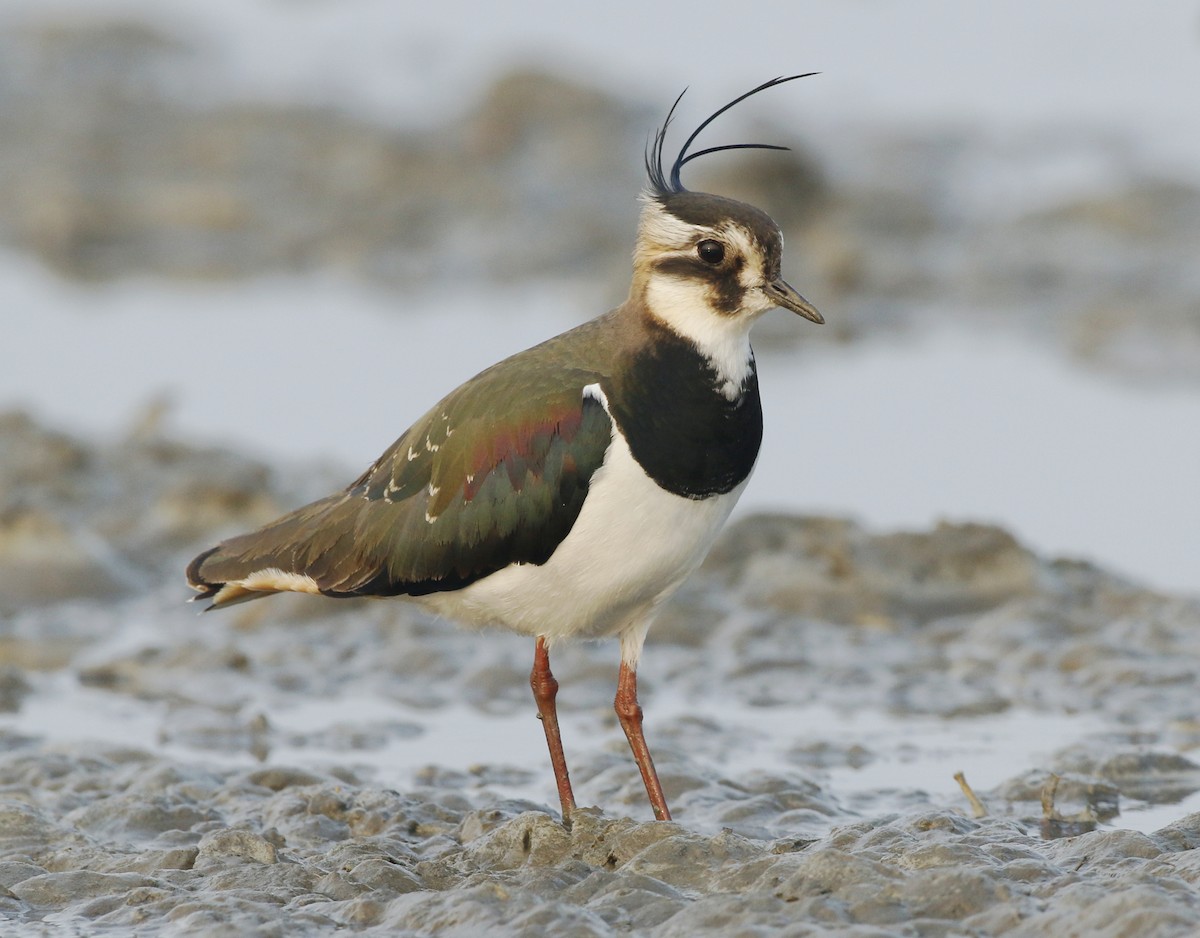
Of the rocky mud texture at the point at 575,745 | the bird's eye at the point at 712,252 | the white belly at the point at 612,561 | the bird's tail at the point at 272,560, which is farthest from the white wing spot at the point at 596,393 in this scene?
the rocky mud texture at the point at 575,745

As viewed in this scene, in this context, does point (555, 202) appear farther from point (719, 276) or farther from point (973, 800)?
point (973, 800)

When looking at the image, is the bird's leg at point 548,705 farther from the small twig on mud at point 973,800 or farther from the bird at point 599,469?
the small twig on mud at point 973,800

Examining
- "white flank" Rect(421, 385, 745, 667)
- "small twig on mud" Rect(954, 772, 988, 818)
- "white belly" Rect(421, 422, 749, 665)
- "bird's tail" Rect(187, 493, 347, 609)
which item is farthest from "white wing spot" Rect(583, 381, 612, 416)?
"small twig on mud" Rect(954, 772, 988, 818)

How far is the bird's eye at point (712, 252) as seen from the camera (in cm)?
598

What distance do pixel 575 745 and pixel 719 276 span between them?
6.74 feet

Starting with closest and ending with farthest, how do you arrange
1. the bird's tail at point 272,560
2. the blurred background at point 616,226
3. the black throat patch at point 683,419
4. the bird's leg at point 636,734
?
the black throat patch at point 683,419 < the bird's leg at point 636,734 < the bird's tail at point 272,560 < the blurred background at point 616,226

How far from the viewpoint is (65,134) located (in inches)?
650

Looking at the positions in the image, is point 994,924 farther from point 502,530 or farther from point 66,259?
point 66,259

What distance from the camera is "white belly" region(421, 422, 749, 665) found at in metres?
5.70

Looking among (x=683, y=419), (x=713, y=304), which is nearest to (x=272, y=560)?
(x=683, y=419)

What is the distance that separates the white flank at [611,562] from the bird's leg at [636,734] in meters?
0.24

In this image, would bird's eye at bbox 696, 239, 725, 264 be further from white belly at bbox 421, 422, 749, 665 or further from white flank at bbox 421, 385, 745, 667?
white belly at bbox 421, 422, 749, 665

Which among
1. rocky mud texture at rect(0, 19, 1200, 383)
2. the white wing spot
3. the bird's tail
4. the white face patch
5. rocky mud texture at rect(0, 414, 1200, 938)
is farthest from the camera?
rocky mud texture at rect(0, 19, 1200, 383)

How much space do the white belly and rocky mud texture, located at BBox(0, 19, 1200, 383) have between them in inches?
246
